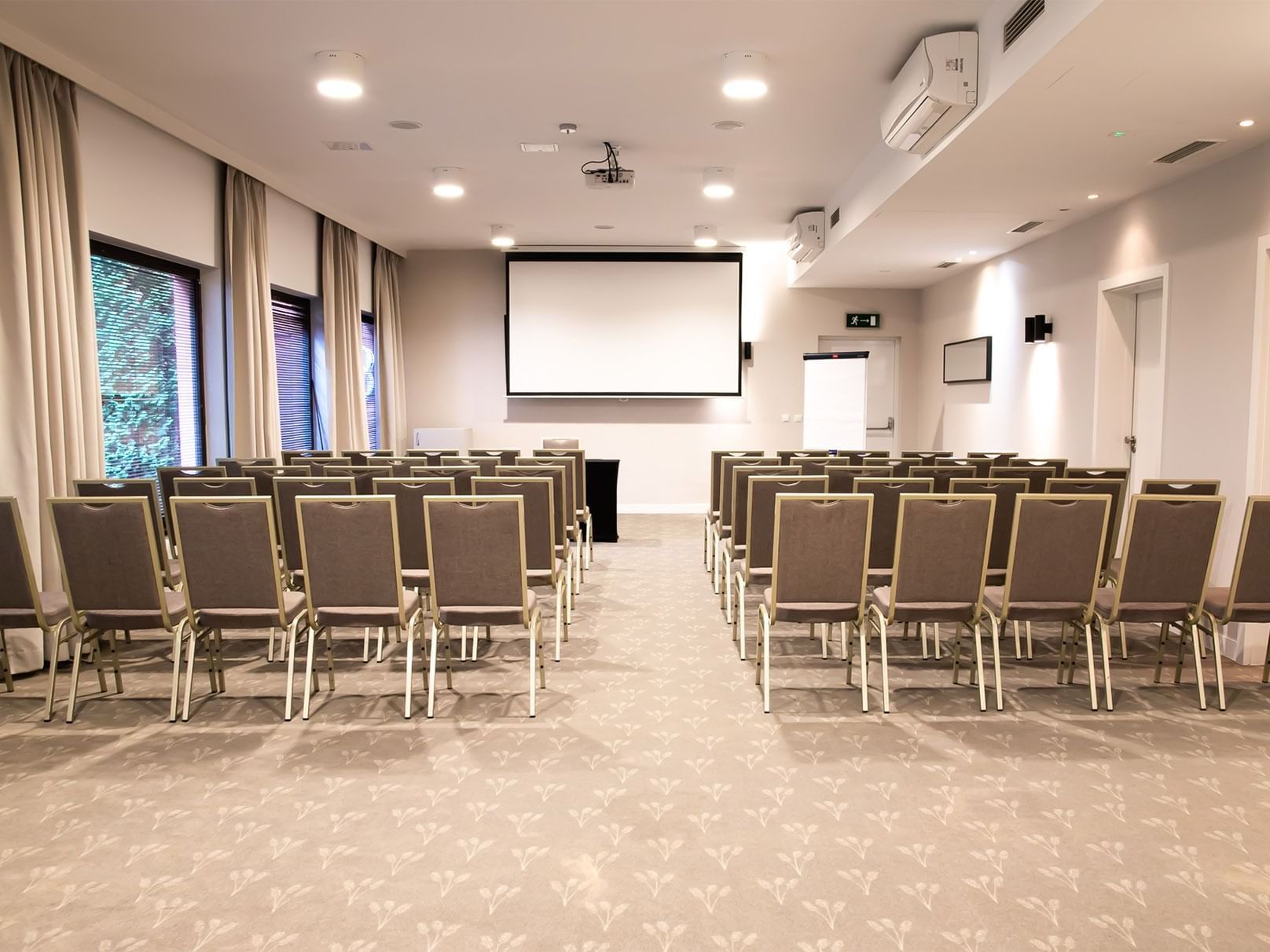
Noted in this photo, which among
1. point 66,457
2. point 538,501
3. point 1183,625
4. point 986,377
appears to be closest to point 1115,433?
point 986,377

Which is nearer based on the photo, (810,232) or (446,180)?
(446,180)

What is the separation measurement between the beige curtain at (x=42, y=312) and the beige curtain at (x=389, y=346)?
5.75m

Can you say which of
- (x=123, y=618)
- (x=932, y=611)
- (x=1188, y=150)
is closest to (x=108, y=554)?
(x=123, y=618)

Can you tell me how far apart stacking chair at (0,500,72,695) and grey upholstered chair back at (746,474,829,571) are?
3434mm

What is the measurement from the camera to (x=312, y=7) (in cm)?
442

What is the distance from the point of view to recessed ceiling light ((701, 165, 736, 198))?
7.56 metres

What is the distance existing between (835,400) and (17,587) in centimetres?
919

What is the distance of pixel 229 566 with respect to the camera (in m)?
3.77

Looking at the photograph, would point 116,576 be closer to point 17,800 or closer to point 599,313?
point 17,800

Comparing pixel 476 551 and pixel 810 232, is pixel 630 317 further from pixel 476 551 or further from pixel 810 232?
pixel 476 551

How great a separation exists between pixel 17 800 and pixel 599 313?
9.45 metres

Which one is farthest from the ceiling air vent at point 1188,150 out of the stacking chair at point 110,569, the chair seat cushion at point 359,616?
the stacking chair at point 110,569

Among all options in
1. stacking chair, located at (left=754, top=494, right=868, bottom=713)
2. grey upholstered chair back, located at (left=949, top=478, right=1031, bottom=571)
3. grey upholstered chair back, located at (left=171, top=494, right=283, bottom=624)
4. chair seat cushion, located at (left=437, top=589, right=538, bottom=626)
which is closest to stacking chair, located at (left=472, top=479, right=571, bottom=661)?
chair seat cushion, located at (left=437, top=589, right=538, bottom=626)

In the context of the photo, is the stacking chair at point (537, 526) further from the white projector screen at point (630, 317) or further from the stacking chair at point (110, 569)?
the white projector screen at point (630, 317)
